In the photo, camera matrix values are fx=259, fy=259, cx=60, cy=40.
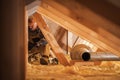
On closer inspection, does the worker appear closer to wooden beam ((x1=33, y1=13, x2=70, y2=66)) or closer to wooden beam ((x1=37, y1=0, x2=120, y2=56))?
wooden beam ((x1=33, y1=13, x2=70, y2=66))

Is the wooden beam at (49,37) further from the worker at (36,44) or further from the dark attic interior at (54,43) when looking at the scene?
the worker at (36,44)

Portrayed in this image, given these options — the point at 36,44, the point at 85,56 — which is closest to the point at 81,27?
the point at 85,56

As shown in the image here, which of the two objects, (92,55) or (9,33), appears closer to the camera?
(9,33)

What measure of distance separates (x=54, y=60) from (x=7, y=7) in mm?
4151

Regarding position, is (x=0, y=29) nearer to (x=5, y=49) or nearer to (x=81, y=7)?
(x=5, y=49)

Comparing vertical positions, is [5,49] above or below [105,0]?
below

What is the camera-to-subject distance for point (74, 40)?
6.14m

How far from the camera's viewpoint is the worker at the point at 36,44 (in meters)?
5.76

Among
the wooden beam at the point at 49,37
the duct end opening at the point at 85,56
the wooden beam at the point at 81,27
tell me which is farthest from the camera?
the wooden beam at the point at 49,37

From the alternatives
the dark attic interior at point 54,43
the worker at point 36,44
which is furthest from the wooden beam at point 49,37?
the worker at point 36,44

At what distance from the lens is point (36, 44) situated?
6086 mm

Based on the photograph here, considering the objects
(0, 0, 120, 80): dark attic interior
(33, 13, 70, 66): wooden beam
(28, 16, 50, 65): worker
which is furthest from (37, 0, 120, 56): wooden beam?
(28, 16, 50, 65): worker

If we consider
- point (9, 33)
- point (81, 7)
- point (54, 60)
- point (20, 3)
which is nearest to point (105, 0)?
point (81, 7)

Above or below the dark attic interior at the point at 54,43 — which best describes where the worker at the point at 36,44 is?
above
